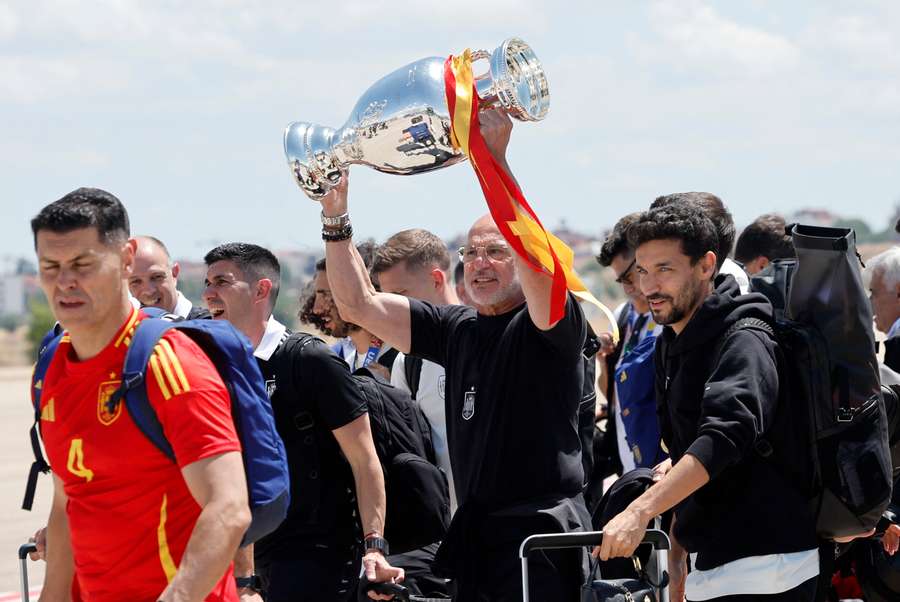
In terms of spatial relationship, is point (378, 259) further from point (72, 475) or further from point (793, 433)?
point (72, 475)

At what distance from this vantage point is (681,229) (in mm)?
4668

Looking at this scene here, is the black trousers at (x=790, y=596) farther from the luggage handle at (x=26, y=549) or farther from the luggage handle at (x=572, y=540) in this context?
the luggage handle at (x=26, y=549)

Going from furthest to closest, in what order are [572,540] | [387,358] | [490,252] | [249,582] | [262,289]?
[387,358], [262,289], [490,252], [249,582], [572,540]

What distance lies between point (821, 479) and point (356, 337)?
321 centimetres

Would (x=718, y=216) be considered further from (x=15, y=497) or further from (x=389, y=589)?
(x=15, y=497)

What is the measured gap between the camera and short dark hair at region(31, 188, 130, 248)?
3.66m

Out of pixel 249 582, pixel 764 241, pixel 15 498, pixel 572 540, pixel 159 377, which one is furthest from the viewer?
pixel 15 498

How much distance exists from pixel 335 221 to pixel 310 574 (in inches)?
54.8

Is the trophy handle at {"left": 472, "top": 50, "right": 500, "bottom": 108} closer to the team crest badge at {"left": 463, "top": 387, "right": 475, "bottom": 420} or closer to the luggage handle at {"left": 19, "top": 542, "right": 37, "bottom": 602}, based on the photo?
the team crest badge at {"left": 463, "top": 387, "right": 475, "bottom": 420}

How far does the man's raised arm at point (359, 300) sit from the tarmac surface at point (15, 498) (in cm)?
569

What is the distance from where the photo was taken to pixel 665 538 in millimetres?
4199

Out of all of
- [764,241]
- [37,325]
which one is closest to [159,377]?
[764,241]

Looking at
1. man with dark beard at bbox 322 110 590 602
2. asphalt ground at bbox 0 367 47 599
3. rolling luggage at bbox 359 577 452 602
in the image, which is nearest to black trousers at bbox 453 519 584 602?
man with dark beard at bbox 322 110 590 602

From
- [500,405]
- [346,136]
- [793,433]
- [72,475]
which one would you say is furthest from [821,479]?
[72,475]
